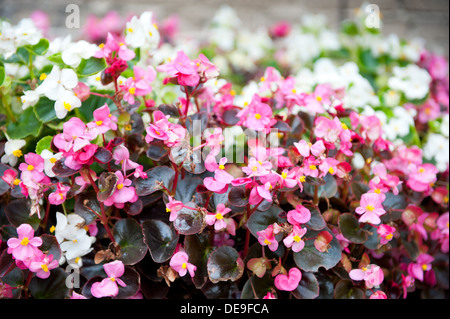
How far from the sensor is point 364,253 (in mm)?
749

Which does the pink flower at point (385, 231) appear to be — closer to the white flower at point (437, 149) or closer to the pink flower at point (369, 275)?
the pink flower at point (369, 275)

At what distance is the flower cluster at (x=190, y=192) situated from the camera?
643mm

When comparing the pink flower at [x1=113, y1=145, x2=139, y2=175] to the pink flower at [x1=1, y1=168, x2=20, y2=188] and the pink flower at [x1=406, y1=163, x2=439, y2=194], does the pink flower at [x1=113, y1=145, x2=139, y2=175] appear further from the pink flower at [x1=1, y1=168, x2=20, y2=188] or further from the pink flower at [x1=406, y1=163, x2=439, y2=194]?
the pink flower at [x1=406, y1=163, x2=439, y2=194]

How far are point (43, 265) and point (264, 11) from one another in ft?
6.96

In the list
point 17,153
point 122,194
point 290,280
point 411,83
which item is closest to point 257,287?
point 290,280

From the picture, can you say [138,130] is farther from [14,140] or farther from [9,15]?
[9,15]

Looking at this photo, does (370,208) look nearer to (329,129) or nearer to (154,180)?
(329,129)

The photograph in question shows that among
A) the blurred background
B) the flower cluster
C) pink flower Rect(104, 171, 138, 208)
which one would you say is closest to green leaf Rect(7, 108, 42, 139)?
the flower cluster

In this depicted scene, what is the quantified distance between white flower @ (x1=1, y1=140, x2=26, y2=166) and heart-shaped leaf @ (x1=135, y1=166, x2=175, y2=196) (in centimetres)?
23

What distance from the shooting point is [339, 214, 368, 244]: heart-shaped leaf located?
72 centimetres

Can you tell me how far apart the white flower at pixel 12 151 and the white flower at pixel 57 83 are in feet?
0.34

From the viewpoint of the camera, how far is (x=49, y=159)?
65 cm

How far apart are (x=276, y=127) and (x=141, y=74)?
0.88ft
